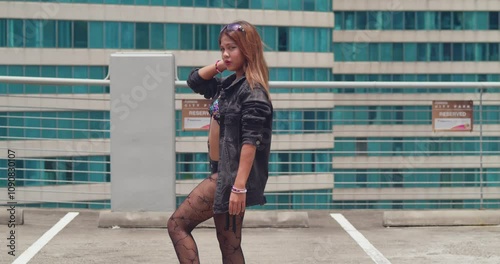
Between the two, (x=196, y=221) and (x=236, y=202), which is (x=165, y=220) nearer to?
(x=196, y=221)

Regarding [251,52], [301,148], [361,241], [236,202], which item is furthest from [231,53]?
[301,148]

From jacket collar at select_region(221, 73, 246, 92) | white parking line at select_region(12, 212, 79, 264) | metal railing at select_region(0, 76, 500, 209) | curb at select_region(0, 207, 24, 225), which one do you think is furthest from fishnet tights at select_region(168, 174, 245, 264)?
metal railing at select_region(0, 76, 500, 209)

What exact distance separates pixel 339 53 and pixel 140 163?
74888 millimetres

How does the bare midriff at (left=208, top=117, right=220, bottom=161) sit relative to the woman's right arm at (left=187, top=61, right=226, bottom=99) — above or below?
below

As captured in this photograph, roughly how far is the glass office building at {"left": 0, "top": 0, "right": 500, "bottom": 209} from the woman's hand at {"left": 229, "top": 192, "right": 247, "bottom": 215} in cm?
4550

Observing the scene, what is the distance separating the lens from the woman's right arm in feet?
17.8

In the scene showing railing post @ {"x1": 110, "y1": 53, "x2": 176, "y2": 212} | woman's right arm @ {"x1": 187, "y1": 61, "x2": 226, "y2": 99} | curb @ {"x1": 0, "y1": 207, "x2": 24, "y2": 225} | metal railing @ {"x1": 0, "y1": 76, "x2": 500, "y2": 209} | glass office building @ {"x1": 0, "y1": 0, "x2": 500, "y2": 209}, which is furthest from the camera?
glass office building @ {"x1": 0, "y1": 0, "x2": 500, "y2": 209}

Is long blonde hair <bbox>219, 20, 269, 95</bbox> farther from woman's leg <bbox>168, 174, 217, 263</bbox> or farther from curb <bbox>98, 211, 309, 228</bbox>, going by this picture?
curb <bbox>98, 211, 309, 228</bbox>

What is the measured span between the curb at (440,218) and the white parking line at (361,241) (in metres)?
0.44

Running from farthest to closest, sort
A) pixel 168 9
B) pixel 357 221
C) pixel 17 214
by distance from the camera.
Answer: pixel 168 9 → pixel 357 221 → pixel 17 214

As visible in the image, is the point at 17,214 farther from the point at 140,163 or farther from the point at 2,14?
the point at 2,14

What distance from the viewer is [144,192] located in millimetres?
8875

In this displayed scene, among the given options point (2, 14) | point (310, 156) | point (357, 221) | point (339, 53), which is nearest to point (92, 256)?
point (357, 221)

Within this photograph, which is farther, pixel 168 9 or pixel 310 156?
pixel 310 156
